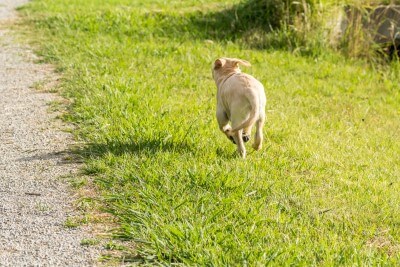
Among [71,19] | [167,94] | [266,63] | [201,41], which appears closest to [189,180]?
[167,94]

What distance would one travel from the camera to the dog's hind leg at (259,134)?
6109 millimetres

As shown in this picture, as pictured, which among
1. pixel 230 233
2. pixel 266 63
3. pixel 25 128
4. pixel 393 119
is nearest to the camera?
pixel 230 233

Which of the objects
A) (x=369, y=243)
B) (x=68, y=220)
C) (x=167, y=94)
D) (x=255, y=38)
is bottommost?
(x=255, y=38)

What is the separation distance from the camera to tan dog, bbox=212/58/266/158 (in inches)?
229

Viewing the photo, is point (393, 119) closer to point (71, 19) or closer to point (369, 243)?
point (369, 243)

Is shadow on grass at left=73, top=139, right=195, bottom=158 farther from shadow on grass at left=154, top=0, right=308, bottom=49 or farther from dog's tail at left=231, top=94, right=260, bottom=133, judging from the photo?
shadow on grass at left=154, top=0, right=308, bottom=49

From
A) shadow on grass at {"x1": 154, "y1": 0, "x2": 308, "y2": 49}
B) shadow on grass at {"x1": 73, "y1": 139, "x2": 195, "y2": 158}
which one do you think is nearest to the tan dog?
shadow on grass at {"x1": 73, "y1": 139, "x2": 195, "y2": 158}

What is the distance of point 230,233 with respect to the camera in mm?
4613

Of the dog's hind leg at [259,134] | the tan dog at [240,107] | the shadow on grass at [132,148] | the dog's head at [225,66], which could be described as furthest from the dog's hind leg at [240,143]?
the dog's head at [225,66]

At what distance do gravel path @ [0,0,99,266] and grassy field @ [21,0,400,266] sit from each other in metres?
0.25

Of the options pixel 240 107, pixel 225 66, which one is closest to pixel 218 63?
pixel 225 66

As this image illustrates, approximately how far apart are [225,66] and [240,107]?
877 mm

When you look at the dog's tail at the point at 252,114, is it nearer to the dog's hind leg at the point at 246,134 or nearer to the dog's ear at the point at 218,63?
the dog's hind leg at the point at 246,134

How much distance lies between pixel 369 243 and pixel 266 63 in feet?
18.9
